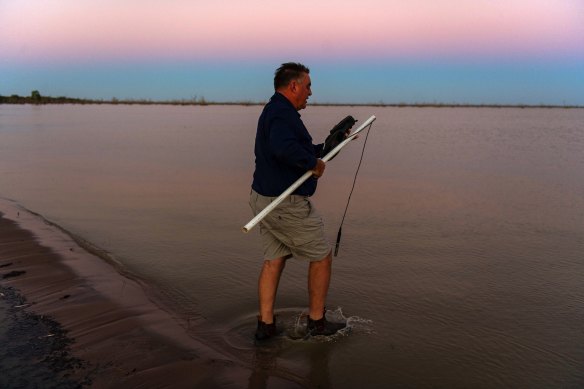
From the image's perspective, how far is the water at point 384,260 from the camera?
11.8 feet

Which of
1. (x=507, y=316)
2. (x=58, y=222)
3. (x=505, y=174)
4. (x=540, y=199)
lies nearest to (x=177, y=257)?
(x=58, y=222)

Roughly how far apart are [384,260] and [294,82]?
2.74 meters

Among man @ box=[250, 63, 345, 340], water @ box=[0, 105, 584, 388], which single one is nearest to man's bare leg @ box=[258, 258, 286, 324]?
man @ box=[250, 63, 345, 340]

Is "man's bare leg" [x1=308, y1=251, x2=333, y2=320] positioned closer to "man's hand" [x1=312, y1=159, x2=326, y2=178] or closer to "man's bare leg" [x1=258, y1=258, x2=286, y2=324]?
"man's bare leg" [x1=258, y1=258, x2=286, y2=324]

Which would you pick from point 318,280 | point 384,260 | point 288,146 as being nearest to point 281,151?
point 288,146

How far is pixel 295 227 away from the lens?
3.69m

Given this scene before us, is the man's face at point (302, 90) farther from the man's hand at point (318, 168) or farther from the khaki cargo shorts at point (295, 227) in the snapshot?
the khaki cargo shorts at point (295, 227)

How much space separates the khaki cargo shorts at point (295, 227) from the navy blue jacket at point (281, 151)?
7 centimetres

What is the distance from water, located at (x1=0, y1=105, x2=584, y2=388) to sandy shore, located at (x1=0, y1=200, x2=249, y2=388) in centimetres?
26

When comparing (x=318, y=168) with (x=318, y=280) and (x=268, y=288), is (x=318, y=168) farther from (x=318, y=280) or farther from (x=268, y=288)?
(x=268, y=288)

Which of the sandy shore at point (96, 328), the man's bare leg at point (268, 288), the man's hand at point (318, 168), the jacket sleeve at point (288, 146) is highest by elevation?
the jacket sleeve at point (288, 146)

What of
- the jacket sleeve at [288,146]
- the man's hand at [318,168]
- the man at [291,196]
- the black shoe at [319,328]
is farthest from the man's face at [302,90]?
the black shoe at [319,328]

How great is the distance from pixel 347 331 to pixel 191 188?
21.4 feet

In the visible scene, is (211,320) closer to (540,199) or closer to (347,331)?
(347,331)
